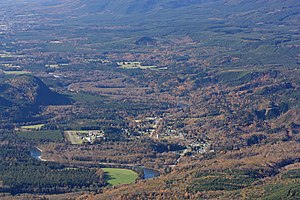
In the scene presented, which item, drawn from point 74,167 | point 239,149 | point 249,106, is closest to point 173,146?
point 239,149

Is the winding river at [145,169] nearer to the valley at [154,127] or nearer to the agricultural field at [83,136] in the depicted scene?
the valley at [154,127]

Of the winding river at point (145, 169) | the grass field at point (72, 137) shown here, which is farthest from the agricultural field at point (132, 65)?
the winding river at point (145, 169)

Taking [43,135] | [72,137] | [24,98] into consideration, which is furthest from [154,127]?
[24,98]

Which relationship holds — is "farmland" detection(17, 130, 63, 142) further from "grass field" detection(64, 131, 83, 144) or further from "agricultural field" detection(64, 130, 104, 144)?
"agricultural field" detection(64, 130, 104, 144)

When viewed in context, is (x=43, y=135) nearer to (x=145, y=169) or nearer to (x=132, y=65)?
(x=145, y=169)

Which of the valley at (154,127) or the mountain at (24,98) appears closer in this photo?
the valley at (154,127)
